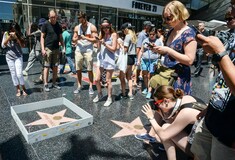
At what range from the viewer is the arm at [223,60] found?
3.79 feet

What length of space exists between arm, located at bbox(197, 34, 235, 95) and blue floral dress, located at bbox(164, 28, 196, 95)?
0.95 meters

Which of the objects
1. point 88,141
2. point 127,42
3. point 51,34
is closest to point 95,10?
point 51,34

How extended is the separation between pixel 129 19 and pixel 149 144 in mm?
15201

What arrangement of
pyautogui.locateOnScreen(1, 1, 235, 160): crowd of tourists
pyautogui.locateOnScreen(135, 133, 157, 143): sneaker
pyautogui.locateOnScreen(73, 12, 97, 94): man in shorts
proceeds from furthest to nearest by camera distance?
pyautogui.locateOnScreen(73, 12, 97, 94): man in shorts < pyautogui.locateOnScreen(135, 133, 157, 143): sneaker < pyautogui.locateOnScreen(1, 1, 235, 160): crowd of tourists

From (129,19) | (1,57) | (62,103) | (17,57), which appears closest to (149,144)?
(62,103)

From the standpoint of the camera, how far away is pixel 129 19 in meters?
17.1

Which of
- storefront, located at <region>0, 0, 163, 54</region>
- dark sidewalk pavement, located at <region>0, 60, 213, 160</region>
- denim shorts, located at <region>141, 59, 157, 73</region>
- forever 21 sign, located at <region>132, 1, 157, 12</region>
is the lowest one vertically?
dark sidewalk pavement, located at <region>0, 60, 213, 160</region>

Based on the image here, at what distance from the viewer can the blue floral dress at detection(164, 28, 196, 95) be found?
7.39ft

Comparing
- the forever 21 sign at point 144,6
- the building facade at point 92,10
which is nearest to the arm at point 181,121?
the building facade at point 92,10

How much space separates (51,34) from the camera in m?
5.27

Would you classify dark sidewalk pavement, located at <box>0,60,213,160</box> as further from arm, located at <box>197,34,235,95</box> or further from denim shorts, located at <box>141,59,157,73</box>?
arm, located at <box>197,34,235,95</box>

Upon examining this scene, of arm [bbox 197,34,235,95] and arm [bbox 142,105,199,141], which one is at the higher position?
arm [bbox 197,34,235,95]

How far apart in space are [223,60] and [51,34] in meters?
4.77

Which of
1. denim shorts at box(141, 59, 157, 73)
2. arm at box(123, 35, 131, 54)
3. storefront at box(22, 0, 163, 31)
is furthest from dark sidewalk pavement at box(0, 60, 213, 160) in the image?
storefront at box(22, 0, 163, 31)
